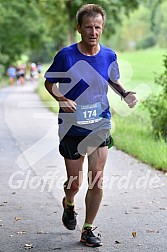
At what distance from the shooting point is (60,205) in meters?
7.63

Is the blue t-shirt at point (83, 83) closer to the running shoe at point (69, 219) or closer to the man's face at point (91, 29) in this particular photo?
the man's face at point (91, 29)

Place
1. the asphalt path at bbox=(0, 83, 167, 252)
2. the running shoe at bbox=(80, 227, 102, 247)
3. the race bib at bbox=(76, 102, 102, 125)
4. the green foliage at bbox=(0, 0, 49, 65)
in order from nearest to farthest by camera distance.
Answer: the race bib at bbox=(76, 102, 102, 125), the running shoe at bbox=(80, 227, 102, 247), the asphalt path at bbox=(0, 83, 167, 252), the green foliage at bbox=(0, 0, 49, 65)

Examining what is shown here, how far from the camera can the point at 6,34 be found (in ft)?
202

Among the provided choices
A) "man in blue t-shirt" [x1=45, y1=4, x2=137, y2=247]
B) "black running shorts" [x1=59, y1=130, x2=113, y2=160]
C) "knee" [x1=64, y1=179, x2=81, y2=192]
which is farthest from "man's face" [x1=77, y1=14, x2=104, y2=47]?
"knee" [x1=64, y1=179, x2=81, y2=192]

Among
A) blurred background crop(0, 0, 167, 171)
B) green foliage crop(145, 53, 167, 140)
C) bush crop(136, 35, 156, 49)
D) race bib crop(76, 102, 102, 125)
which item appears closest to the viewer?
race bib crop(76, 102, 102, 125)

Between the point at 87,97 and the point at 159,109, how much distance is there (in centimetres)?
750

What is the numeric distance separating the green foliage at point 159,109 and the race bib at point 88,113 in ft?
23.6

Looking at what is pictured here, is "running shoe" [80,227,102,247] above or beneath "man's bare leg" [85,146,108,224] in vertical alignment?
beneath

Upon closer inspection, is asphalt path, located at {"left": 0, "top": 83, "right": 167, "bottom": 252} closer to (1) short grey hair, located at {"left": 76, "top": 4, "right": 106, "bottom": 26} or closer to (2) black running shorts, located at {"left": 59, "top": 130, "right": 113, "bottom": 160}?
(2) black running shorts, located at {"left": 59, "top": 130, "right": 113, "bottom": 160}

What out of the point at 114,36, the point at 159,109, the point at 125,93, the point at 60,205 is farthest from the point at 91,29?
the point at 114,36

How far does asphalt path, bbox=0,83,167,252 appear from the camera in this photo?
597cm

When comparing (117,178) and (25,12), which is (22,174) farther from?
(25,12)

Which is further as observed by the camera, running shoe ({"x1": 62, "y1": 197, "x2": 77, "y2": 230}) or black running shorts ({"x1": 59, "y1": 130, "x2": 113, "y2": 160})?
running shoe ({"x1": 62, "y1": 197, "x2": 77, "y2": 230})

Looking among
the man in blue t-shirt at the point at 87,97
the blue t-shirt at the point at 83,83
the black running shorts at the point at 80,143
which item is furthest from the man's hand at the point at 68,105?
the black running shorts at the point at 80,143
